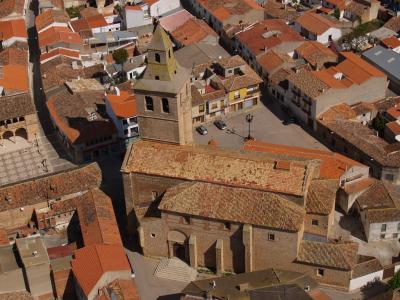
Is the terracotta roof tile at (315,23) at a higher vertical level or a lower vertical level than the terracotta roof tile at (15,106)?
higher

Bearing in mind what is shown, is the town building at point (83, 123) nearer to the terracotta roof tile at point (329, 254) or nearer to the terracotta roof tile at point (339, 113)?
the terracotta roof tile at point (339, 113)

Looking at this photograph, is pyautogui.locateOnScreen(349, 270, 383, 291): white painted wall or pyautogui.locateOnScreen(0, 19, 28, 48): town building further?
pyautogui.locateOnScreen(0, 19, 28, 48): town building

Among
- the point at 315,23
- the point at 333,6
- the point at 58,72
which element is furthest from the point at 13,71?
the point at 333,6

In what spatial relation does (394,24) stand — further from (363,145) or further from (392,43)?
(363,145)

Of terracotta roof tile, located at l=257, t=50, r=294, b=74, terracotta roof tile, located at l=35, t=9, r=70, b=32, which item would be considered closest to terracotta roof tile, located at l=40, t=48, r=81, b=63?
terracotta roof tile, located at l=35, t=9, r=70, b=32

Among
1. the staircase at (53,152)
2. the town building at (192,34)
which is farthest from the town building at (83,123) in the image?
the town building at (192,34)

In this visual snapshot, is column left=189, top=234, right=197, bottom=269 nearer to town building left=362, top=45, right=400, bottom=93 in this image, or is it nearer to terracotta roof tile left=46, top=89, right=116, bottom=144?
terracotta roof tile left=46, top=89, right=116, bottom=144

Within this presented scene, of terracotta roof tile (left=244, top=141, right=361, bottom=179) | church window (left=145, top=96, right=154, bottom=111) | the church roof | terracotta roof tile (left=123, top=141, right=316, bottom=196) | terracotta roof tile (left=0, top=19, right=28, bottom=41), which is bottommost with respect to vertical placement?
terracotta roof tile (left=244, top=141, right=361, bottom=179)
